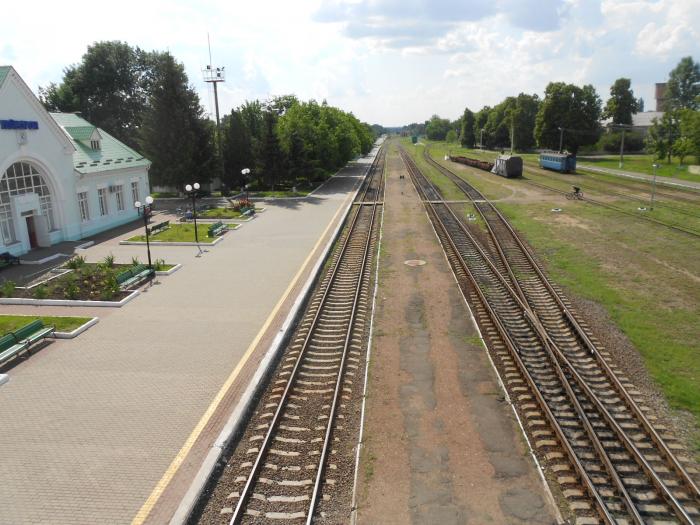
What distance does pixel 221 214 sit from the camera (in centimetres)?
3638

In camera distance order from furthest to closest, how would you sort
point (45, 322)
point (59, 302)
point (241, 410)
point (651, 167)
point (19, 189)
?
point (651, 167)
point (19, 189)
point (59, 302)
point (45, 322)
point (241, 410)

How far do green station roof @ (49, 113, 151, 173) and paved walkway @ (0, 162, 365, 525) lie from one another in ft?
45.9

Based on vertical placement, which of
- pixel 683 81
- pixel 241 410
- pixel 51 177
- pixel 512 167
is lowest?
pixel 241 410

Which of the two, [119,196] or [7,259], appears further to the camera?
[119,196]

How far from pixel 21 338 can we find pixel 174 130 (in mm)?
31725

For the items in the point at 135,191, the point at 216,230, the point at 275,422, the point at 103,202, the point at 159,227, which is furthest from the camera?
the point at 135,191

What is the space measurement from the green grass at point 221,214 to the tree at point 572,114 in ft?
206

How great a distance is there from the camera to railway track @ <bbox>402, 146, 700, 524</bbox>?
27.5 feet

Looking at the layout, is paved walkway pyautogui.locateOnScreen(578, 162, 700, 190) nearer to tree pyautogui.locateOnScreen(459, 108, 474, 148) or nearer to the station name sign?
the station name sign

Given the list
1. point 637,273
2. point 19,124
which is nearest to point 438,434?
point 637,273

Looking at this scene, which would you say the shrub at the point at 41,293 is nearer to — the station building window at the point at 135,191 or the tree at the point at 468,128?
the station building window at the point at 135,191

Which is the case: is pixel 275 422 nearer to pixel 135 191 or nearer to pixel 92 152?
pixel 92 152

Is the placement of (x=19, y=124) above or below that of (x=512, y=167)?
above

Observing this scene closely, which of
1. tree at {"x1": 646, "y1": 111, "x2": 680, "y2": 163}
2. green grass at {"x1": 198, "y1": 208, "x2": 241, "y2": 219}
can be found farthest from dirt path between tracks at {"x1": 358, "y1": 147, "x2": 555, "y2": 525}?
tree at {"x1": 646, "y1": 111, "x2": 680, "y2": 163}
